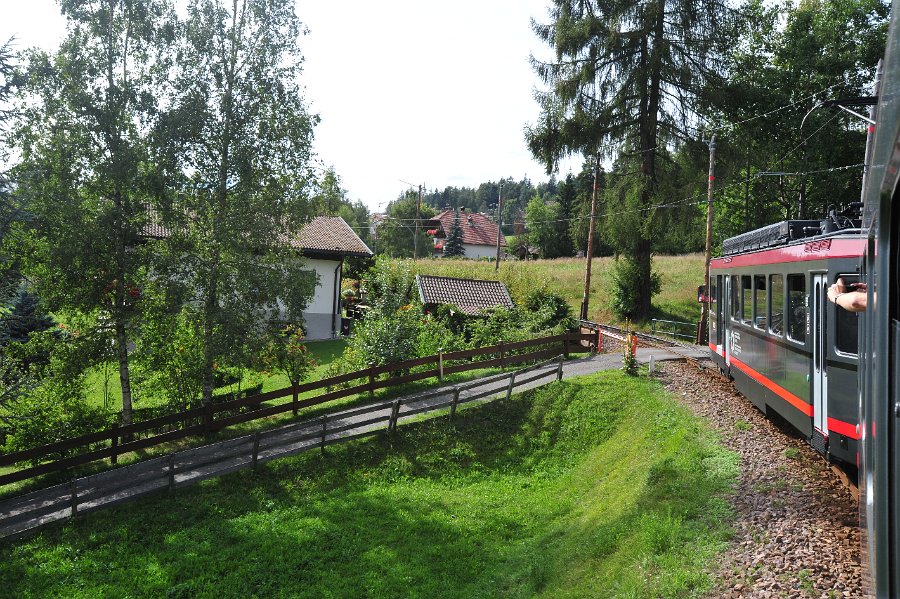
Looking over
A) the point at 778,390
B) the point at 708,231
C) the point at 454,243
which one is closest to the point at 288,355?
the point at 778,390

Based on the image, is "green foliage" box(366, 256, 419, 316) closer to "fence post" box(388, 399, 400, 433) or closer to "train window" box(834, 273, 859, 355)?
"fence post" box(388, 399, 400, 433)

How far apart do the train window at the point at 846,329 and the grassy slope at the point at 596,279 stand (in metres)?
20.0

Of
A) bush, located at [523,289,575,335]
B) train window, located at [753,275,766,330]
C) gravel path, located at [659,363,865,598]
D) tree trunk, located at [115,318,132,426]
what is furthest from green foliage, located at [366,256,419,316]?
gravel path, located at [659,363,865,598]

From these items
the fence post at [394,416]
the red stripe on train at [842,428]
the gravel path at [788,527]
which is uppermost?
the red stripe on train at [842,428]

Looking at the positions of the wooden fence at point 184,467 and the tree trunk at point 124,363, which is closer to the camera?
the wooden fence at point 184,467

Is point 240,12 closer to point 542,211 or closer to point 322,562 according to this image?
point 322,562

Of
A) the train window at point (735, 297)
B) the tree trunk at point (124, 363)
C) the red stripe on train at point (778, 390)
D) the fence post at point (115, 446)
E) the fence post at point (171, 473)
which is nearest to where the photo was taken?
the red stripe on train at point (778, 390)

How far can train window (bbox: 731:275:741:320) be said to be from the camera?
44.0ft

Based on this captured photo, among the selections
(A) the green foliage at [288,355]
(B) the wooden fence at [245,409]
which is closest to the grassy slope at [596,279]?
(B) the wooden fence at [245,409]

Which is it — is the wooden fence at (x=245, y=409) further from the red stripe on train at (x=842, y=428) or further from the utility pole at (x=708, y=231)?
the red stripe on train at (x=842, y=428)

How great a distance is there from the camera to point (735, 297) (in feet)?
45.4

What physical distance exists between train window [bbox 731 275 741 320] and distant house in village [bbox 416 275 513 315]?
39.2 ft

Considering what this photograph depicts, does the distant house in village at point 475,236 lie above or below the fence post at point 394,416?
above

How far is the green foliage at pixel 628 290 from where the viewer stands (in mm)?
30734
